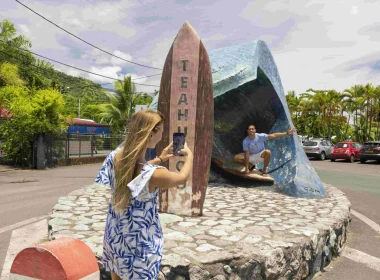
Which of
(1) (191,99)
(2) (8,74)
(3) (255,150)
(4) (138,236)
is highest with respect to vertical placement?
(2) (8,74)

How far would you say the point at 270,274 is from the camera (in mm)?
A: 3531

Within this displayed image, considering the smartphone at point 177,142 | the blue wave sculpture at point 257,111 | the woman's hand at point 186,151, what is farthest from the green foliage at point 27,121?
the woman's hand at point 186,151

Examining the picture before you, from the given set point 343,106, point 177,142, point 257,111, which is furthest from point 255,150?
point 343,106

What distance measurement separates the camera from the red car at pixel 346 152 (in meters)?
21.6

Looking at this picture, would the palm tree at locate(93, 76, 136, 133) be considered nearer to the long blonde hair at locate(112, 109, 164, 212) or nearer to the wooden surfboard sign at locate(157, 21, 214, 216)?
the wooden surfboard sign at locate(157, 21, 214, 216)

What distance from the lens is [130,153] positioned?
2115 mm

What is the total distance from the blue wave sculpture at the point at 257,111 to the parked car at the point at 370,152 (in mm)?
14127

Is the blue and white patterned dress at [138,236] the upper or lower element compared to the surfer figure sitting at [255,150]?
lower

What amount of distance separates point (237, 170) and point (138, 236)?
6403 millimetres

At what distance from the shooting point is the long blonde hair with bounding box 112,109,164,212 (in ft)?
6.96

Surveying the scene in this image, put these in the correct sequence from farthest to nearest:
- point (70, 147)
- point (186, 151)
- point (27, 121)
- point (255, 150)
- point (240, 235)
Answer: point (70, 147)
point (27, 121)
point (255, 150)
point (240, 235)
point (186, 151)

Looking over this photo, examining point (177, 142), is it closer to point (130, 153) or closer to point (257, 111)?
point (130, 153)

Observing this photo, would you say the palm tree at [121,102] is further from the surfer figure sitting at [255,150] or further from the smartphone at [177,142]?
the smartphone at [177,142]

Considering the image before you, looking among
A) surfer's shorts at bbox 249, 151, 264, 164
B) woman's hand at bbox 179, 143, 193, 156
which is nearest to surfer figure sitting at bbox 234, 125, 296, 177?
surfer's shorts at bbox 249, 151, 264, 164
